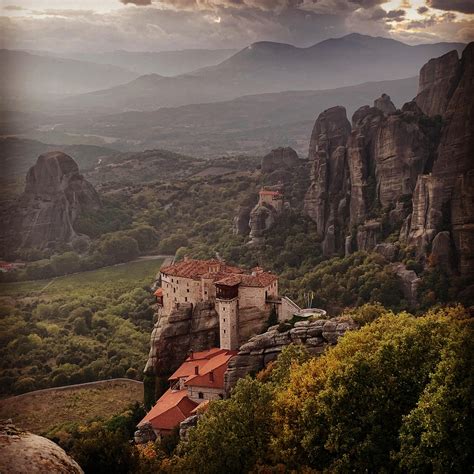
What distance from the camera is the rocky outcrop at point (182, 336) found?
32.7 meters

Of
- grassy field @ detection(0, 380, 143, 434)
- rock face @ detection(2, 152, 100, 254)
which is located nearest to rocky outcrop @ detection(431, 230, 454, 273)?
grassy field @ detection(0, 380, 143, 434)

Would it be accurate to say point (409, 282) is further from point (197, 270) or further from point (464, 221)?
point (197, 270)

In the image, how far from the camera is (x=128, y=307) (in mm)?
54094

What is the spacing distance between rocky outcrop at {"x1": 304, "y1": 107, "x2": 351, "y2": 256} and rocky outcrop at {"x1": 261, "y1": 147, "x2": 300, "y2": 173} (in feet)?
53.5

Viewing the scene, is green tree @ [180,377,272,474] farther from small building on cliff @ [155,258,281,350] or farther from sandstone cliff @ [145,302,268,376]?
sandstone cliff @ [145,302,268,376]

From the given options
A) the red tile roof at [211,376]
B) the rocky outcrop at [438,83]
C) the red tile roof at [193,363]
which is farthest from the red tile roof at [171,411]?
the rocky outcrop at [438,83]

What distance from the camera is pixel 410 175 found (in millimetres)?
50969

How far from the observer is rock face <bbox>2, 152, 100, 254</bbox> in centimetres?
6981

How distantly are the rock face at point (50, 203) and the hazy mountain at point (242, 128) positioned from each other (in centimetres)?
6892

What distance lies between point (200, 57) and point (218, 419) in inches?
2826

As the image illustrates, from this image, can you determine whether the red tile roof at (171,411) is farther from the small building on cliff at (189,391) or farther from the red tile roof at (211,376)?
the red tile roof at (211,376)

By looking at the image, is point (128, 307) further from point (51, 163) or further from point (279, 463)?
point (279, 463)

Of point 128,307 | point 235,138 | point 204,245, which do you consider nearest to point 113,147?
point 235,138

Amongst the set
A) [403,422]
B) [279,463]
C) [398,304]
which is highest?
[403,422]
